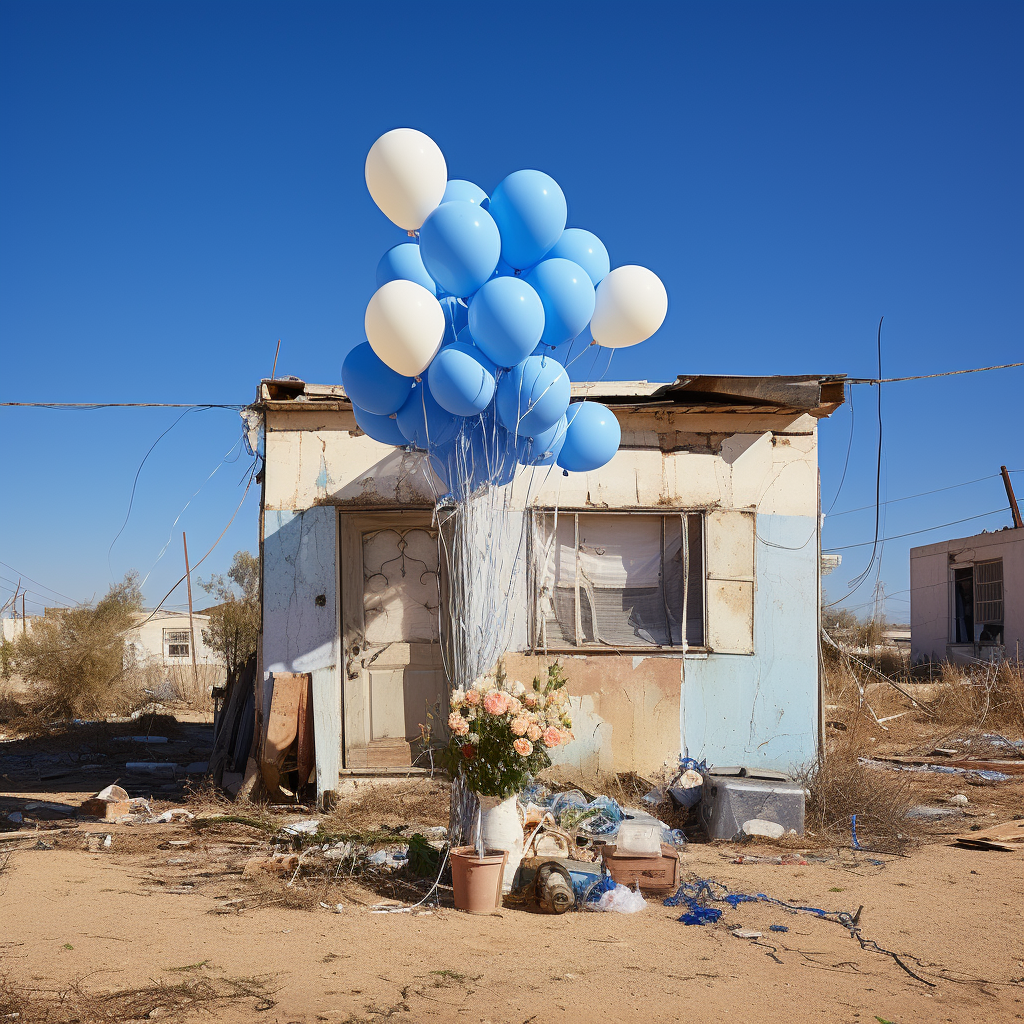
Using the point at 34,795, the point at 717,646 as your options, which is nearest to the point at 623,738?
the point at 717,646

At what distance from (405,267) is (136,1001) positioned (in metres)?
3.55

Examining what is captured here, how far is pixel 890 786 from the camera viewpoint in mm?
6613

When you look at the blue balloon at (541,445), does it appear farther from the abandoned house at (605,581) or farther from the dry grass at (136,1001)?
the dry grass at (136,1001)

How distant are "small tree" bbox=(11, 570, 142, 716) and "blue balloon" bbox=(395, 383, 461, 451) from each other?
11192 millimetres

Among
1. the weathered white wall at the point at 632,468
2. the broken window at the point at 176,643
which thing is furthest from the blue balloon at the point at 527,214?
the broken window at the point at 176,643

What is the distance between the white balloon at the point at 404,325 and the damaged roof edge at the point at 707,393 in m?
2.66

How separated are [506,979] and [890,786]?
→ 172 inches

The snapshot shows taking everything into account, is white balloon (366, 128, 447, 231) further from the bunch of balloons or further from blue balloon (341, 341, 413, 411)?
blue balloon (341, 341, 413, 411)

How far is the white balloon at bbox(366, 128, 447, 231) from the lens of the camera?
4.27 meters

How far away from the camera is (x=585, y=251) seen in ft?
15.6

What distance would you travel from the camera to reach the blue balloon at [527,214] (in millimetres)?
4355

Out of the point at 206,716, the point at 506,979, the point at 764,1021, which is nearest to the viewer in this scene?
the point at 764,1021

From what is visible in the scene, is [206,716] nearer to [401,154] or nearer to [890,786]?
[890,786]

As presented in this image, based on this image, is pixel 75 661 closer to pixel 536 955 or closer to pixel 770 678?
pixel 770 678
